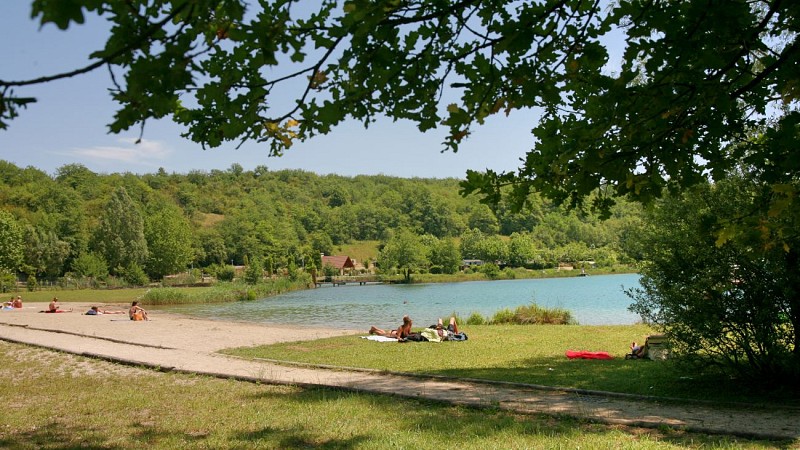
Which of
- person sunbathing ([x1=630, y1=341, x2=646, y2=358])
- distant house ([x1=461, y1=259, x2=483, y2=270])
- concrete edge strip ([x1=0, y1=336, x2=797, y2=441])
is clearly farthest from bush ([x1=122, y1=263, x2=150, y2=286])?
person sunbathing ([x1=630, y1=341, x2=646, y2=358])

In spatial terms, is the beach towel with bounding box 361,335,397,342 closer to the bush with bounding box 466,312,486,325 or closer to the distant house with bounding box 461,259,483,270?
the bush with bounding box 466,312,486,325

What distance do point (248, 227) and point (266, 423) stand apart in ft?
388

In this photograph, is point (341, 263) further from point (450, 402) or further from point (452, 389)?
point (450, 402)

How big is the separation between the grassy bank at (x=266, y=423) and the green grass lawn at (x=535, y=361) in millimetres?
2558

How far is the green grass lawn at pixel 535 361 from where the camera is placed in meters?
8.79

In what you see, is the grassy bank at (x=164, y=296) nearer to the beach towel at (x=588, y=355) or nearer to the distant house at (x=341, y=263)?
the beach towel at (x=588, y=355)

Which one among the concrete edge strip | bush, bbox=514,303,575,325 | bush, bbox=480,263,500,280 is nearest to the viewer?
the concrete edge strip

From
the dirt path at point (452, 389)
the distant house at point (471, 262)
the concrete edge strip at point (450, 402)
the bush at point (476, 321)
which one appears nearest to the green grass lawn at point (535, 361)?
the dirt path at point (452, 389)

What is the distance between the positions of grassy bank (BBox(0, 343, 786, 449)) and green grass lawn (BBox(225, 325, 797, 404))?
8.39ft

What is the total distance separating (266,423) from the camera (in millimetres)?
6781

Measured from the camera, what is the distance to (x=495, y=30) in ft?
13.0

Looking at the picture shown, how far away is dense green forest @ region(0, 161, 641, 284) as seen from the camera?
74125 mm

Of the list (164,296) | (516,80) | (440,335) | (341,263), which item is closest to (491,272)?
(341,263)

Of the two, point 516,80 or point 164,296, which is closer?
point 516,80
